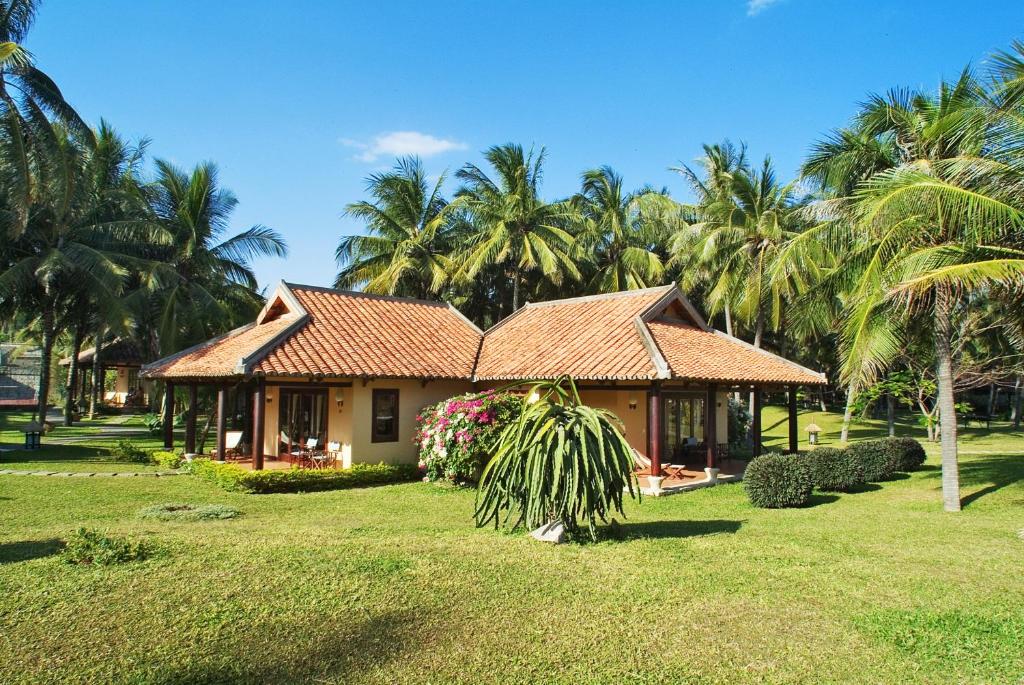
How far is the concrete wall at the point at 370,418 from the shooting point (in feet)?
54.2

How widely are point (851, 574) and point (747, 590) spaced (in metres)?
1.53

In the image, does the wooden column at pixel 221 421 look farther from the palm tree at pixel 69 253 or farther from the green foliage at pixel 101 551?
the green foliage at pixel 101 551

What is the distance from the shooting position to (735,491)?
49.3 ft

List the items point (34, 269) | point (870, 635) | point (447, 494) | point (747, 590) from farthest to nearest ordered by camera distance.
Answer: point (34, 269), point (447, 494), point (747, 590), point (870, 635)

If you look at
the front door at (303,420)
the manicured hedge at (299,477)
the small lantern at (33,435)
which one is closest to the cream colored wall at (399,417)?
the manicured hedge at (299,477)

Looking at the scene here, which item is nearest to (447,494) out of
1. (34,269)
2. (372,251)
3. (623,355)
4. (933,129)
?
(623,355)

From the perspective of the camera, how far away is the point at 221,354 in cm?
1784

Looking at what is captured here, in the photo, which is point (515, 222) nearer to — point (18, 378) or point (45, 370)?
point (45, 370)

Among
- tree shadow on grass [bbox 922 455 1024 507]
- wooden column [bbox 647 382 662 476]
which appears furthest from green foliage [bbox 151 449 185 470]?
tree shadow on grass [bbox 922 455 1024 507]

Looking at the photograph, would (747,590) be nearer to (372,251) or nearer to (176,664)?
(176,664)

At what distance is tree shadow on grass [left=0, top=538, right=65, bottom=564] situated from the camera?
25.0ft

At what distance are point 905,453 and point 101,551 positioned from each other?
1698cm

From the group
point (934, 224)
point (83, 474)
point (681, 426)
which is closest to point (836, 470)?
point (681, 426)

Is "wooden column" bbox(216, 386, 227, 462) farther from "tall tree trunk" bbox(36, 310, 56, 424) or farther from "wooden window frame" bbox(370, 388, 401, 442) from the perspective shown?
"tall tree trunk" bbox(36, 310, 56, 424)
